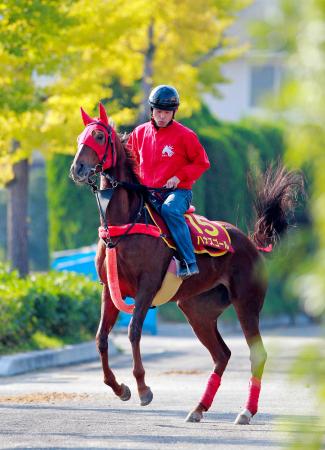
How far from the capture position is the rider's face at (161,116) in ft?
33.8

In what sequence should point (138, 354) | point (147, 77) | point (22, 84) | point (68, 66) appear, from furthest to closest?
1. point (147, 77)
2. point (68, 66)
3. point (22, 84)
4. point (138, 354)

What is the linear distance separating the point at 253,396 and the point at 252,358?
481 millimetres

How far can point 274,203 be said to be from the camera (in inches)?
443

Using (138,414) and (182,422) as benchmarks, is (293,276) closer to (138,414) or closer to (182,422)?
(182,422)

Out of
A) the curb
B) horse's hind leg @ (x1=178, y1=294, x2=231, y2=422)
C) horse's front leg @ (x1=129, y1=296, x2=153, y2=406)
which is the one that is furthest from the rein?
the curb

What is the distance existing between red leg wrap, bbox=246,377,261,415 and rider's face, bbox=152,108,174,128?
2324 millimetres

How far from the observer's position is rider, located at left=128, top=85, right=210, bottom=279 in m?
10.2

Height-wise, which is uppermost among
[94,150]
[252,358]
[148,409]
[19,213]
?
[94,150]

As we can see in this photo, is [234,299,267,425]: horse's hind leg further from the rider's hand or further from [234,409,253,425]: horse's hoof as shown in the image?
the rider's hand

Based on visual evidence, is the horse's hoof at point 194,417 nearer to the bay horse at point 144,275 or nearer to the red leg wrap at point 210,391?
the bay horse at point 144,275

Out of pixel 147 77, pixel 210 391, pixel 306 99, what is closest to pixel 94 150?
pixel 210 391

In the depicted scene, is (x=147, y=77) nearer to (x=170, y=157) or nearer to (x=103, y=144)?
(x=170, y=157)

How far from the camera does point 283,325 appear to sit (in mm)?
31062

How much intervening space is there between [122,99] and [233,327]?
5.77 m
